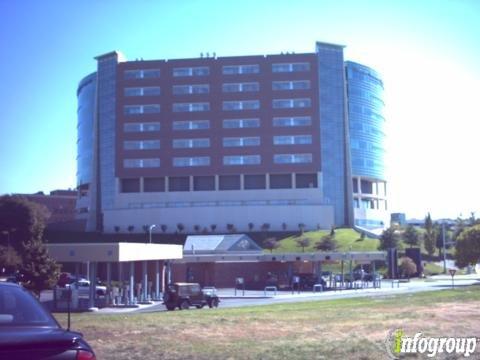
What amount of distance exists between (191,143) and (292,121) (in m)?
21.6

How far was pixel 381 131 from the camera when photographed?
13200cm

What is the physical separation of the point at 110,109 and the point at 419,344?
115058mm

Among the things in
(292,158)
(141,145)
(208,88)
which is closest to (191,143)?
(141,145)

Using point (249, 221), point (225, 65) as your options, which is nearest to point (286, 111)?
point (225, 65)

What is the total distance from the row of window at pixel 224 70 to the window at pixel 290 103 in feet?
20.9

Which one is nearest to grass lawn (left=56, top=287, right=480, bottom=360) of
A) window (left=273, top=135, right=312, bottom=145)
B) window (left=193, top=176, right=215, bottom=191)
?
window (left=273, top=135, right=312, bottom=145)

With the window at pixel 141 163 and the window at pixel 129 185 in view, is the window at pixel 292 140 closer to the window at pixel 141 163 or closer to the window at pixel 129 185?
the window at pixel 141 163

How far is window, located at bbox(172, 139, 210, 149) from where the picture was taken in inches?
4520

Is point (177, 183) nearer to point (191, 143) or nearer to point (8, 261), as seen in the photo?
point (191, 143)

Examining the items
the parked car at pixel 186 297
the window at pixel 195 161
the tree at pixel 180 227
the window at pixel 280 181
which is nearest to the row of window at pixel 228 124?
the window at pixel 195 161

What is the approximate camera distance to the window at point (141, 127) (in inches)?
4594

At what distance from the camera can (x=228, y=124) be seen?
11481cm

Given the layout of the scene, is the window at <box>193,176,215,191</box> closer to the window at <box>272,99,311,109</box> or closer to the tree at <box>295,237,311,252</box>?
the window at <box>272,99,311,109</box>

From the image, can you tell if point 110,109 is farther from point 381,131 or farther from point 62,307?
point 62,307
